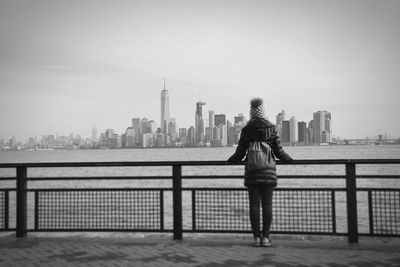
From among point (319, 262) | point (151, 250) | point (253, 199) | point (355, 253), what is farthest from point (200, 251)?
point (355, 253)

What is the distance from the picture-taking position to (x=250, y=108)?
222 inches

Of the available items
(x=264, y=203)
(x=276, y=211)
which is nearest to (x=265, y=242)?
(x=264, y=203)

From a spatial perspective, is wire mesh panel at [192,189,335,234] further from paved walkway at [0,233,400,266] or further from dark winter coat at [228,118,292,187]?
dark winter coat at [228,118,292,187]

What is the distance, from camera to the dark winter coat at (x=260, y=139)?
5.33 m

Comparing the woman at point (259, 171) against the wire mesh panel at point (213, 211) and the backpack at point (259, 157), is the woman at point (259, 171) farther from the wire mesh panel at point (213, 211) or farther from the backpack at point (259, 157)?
the wire mesh panel at point (213, 211)

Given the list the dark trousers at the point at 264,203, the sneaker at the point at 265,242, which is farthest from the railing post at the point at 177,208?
the sneaker at the point at 265,242

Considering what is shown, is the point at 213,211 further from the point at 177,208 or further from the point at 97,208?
the point at 97,208

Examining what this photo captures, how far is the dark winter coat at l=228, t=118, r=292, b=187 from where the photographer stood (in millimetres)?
5332

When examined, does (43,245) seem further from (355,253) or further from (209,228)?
(355,253)

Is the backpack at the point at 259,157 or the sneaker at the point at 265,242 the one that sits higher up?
the backpack at the point at 259,157

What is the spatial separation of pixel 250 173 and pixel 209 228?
1.42 metres

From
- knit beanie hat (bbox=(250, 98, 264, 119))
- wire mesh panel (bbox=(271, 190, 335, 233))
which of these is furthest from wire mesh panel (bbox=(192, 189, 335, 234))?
knit beanie hat (bbox=(250, 98, 264, 119))

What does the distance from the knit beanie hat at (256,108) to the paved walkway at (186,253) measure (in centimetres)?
191

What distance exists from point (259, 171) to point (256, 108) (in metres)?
0.93
